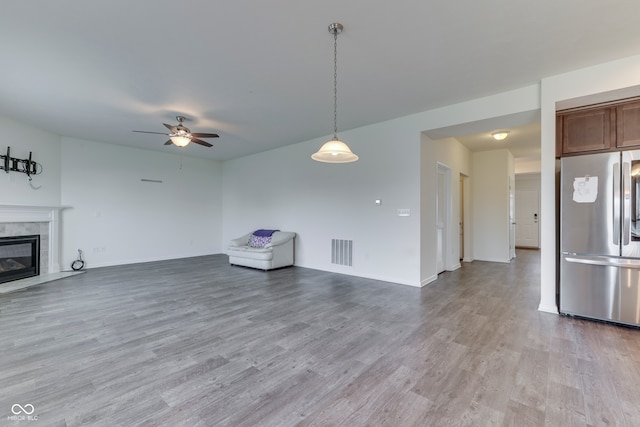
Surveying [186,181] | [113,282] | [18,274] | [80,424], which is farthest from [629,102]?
[18,274]

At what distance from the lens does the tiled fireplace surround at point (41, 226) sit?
492 centimetres

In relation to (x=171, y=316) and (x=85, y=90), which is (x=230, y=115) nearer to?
(x=85, y=90)

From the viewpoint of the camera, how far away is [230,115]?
4.68 meters

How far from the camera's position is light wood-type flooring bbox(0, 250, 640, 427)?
1752mm

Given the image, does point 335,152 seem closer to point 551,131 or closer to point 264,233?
point 551,131

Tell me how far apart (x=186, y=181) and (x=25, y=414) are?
265 inches

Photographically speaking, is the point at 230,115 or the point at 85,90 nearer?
the point at 85,90

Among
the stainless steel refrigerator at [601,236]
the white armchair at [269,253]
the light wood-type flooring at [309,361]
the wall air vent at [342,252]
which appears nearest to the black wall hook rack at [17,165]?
the light wood-type flooring at [309,361]

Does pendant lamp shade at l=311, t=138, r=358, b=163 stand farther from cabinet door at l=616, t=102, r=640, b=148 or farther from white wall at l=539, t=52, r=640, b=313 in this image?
cabinet door at l=616, t=102, r=640, b=148

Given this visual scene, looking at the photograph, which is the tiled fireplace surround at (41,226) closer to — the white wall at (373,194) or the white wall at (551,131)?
the white wall at (373,194)

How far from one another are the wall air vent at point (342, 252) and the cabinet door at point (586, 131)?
11.6ft

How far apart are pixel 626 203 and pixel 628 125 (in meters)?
0.88

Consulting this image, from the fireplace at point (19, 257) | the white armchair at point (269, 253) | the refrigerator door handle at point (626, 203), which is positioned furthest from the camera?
the white armchair at point (269, 253)

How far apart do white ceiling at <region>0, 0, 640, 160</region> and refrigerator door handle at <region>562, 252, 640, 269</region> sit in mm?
2138
